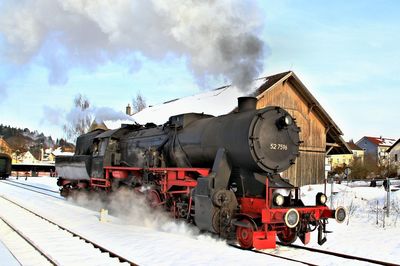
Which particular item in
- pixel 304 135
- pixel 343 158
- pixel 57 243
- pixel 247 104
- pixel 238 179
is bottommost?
pixel 57 243

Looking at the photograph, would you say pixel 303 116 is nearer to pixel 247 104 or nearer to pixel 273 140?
pixel 247 104

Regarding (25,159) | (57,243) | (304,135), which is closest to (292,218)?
(57,243)

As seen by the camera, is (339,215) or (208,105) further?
(208,105)

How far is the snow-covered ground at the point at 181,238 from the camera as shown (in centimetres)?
784

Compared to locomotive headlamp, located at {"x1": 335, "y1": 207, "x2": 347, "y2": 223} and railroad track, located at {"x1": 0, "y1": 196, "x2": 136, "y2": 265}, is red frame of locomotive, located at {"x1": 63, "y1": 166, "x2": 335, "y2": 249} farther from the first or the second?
railroad track, located at {"x1": 0, "y1": 196, "x2": 136, "y2": 265}

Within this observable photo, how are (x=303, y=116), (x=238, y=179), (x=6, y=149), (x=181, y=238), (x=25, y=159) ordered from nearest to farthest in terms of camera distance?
(x=238, y=179) < (x=181, y=238) < (x=303, y=116) < (x=6, y=149) < (x=25, y=159)

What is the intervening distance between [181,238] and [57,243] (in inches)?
114

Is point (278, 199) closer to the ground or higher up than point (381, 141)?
closer to the ground

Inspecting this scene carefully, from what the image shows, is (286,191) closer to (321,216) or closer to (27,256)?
(321,216)

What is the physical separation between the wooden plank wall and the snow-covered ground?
8.09 m

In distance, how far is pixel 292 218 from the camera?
8297 mm

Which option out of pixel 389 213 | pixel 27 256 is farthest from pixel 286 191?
pixel 389 213

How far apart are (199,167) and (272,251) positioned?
3072 millimetres

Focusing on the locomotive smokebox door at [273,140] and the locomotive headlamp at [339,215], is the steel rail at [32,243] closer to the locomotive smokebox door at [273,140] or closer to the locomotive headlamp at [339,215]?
the locomotive smokebox door at [273,140]
